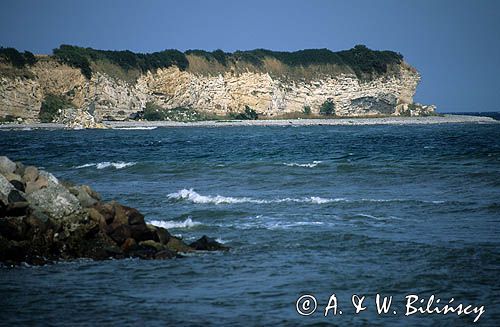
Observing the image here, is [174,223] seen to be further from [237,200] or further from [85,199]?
[237,200]

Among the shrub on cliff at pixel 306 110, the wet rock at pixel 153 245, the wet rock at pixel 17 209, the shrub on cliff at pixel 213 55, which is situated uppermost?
the shrub on cliff at pixel 213 55

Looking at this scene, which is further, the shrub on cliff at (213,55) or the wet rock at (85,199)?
the shrub on cliff at (213,55)

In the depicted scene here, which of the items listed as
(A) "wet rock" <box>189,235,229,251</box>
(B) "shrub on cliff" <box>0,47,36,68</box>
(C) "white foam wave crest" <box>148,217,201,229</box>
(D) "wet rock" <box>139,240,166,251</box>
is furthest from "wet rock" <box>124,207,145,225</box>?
(B) "shrub on cliff" <box>0,47,36,68</box>

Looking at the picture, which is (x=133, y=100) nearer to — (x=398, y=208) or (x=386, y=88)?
(x=386, y=88)

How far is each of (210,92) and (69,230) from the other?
7605cm

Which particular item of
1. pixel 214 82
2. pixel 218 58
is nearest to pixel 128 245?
pixel 214 82

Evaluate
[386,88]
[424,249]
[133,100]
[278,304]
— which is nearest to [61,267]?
[278,304]

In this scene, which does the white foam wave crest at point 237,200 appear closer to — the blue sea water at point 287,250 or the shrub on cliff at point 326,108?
the blue sea water at point 287,250

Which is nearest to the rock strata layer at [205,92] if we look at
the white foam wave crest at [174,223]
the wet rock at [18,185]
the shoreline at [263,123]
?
the shoreline at [263,123]

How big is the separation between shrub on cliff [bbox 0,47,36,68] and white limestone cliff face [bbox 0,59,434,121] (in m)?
0.87

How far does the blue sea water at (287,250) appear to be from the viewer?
1036 centimetres

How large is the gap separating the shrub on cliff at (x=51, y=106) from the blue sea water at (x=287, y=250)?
43.7 metres

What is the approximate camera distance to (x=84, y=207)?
14430 millimetres

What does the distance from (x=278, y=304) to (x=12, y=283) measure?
4121 mm
